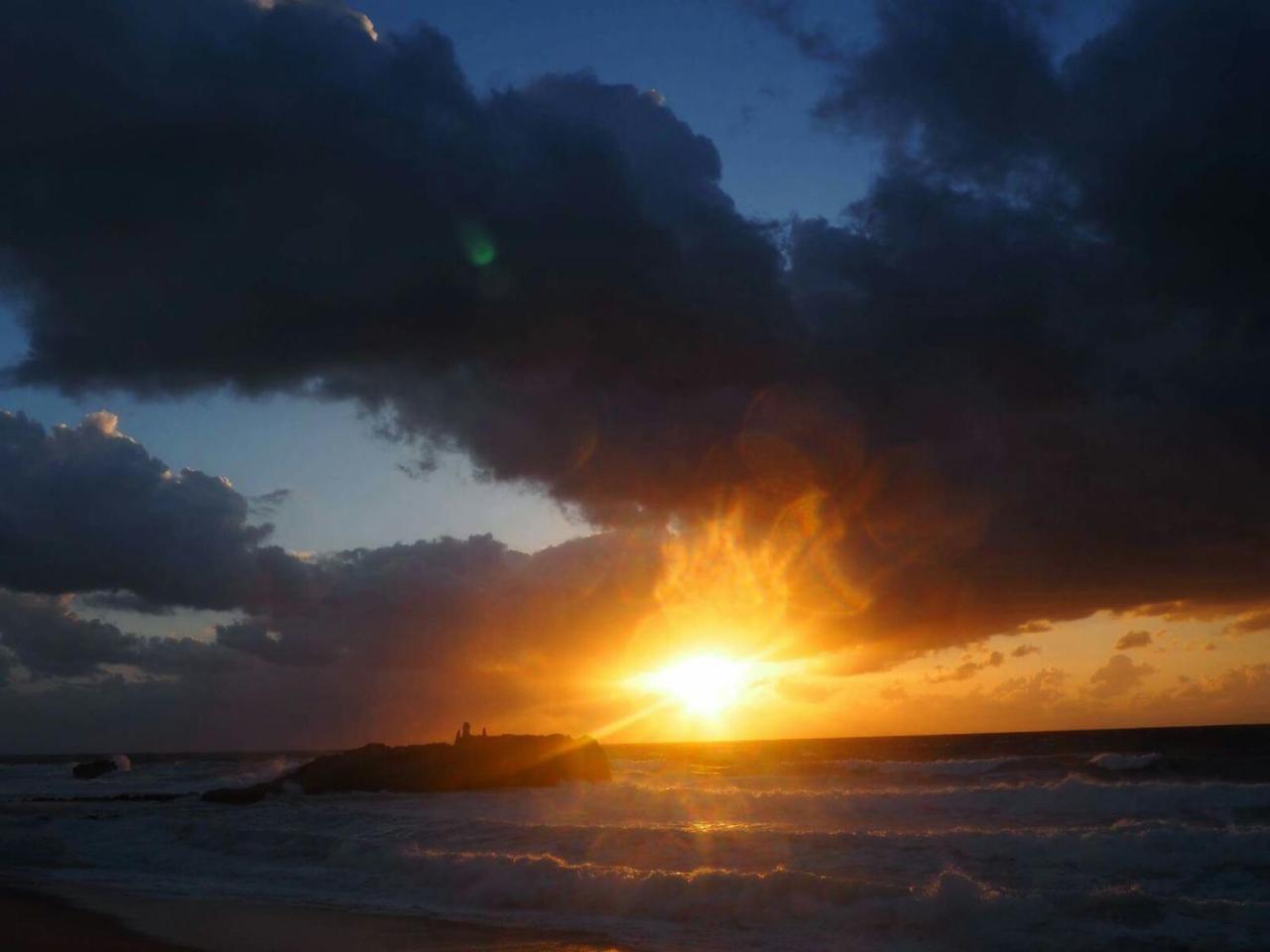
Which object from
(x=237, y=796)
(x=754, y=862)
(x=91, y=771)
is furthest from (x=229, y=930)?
(x=91, y=771)

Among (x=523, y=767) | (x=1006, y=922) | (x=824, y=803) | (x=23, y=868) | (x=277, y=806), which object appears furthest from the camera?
(x=523, y=767)

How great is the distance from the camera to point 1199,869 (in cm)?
1981

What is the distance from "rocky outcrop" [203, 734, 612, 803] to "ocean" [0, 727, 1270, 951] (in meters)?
7.97

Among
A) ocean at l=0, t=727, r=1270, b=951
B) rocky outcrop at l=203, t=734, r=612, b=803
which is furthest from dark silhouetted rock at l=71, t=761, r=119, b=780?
ocean at l=0, t=727, r=1270, b=951

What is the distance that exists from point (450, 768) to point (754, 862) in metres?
30.0

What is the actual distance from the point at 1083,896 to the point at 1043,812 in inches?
631

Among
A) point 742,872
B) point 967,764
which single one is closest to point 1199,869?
point 742,872

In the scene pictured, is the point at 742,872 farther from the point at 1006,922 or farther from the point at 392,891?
the point at 392,891

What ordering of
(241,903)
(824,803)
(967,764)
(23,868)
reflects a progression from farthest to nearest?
(967,764) → (824,803) → (23,868) → (241,903)

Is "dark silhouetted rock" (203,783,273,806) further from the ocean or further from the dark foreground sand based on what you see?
the dark foreground sand

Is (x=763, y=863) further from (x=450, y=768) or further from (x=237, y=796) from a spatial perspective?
Answer: (x=450, y=768)

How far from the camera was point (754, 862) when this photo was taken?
20172 millimetres

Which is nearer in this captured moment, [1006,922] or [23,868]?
[1006,922]

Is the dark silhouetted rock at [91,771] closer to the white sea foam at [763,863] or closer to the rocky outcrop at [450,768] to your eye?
the rocky outcrop at [450,768]
